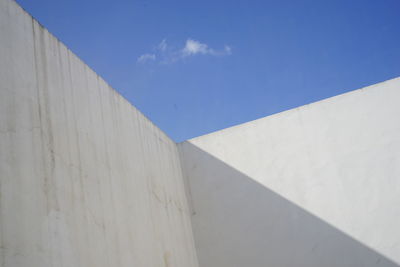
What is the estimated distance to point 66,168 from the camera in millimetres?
2746

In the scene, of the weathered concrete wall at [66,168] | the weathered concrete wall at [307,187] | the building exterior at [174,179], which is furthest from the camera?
the weathered concrete wall at [307,187]

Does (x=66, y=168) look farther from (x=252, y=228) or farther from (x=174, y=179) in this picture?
Result: (x=252, y=228)

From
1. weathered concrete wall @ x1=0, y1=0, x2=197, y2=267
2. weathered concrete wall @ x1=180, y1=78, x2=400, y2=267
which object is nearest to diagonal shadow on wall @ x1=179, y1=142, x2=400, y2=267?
weathered concrete wall @ x1=180, y1=78, x2=400, y2=267

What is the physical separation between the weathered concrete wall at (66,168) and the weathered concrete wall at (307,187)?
1047 mm

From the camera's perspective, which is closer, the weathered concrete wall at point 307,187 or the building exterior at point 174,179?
the building exterior at point 174,179

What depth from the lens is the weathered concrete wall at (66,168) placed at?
7.39ft

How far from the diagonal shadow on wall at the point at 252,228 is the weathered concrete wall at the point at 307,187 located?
0.01 metres

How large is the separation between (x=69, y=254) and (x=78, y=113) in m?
1.14

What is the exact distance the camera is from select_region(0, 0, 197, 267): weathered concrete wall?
7.39 ft

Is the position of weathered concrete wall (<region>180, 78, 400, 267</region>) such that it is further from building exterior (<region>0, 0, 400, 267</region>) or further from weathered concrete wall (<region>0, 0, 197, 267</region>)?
weathered concrete wall (<region>0, 0, 197, 267</region>)

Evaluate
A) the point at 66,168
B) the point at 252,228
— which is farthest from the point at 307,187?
the point at 66,168

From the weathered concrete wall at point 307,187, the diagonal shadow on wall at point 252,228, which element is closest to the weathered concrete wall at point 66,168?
the diagonal shadow on wall at point 252,228

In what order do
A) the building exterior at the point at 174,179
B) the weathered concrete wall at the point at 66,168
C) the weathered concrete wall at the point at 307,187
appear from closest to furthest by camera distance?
the weathered concrete wall at the point at 66,168 → the building exterior at the point at 174,179 → the weathered concrete wall at the point at 307,187

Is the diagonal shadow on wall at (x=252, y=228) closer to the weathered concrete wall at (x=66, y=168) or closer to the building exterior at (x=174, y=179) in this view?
the building exterior at (x=174, y=179)
